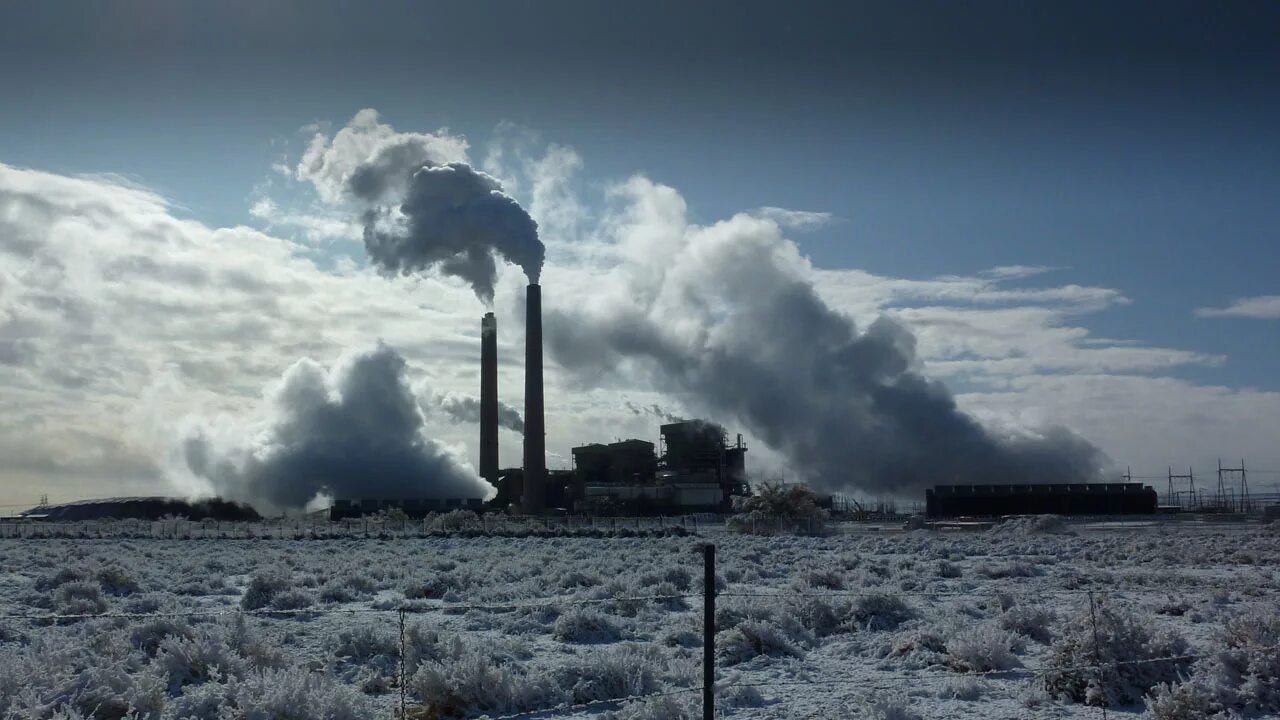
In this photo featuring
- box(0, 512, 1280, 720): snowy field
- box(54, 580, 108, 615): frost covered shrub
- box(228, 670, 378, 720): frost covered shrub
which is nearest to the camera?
box(228, 670, 378, 720): frost covered shrub

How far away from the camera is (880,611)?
19234 millimetres

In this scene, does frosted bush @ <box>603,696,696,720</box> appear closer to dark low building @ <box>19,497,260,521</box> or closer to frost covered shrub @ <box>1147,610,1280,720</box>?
frost covered shrub @ <box>1147,610,1280,720</box>

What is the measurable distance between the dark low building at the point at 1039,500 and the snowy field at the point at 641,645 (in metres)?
67.9

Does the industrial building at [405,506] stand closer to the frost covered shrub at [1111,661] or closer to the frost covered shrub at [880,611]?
the frost covered shrub at [880,611]

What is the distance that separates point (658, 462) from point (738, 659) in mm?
92005

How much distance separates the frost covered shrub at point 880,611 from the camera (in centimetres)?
1875

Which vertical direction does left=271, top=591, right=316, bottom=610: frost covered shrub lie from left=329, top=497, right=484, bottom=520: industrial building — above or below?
above

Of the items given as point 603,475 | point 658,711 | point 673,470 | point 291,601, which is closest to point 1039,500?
point 673,470

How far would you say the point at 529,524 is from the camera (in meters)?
73.4

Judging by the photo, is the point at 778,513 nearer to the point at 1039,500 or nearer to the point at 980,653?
the point at 1039,500

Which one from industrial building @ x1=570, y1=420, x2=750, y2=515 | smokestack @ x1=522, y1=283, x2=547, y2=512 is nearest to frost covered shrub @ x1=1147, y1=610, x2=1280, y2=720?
smokestack @ x1=522, y1=283, x2=547, y2=512

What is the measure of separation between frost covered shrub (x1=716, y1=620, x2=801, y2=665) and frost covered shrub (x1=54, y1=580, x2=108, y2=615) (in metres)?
12.8

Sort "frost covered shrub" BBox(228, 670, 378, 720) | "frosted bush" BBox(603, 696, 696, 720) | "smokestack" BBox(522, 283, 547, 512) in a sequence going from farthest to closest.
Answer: "smokestack" BBox(522, 283, 547, 512) → "frost covered shrub" BBox(228, 670, 378, 720) → "frosted bush" BBox(603, 696, 696, 720)

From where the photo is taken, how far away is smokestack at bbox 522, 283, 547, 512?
7894 centimetres
